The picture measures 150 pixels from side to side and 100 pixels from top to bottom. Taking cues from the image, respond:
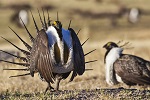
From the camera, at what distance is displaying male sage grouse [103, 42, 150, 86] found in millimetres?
8852

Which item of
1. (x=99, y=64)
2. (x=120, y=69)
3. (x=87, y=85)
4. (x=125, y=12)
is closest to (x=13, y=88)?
(x=87, y=85)

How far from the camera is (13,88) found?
8.21 m

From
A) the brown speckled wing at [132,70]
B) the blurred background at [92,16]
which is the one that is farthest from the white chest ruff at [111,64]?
the blurred background at [92,16]

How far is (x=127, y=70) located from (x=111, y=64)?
324 mm

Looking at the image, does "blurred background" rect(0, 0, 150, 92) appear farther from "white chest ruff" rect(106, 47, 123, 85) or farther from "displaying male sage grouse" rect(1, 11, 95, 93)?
"displaying male sage grouse" rect(1, 11, 95, 93)

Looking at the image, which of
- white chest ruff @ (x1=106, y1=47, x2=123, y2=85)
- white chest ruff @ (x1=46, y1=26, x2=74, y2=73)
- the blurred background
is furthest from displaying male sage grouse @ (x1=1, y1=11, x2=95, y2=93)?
the blurred background

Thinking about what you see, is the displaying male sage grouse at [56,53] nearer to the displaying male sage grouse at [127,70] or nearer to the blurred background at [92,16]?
the displaying male sage grouse at [127,70]

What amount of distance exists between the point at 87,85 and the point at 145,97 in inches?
94.6

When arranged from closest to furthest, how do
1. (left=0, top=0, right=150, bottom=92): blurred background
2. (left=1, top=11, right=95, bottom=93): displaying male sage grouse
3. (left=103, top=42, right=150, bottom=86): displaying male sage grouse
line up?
(left=1, top=11, right=95, bottom=93): displaying male sage grouse < (left=103, top=42, right=150, bottom=86): displaying male sage grouse < (left=0, top=0, right=150, bottom=92): blurred background

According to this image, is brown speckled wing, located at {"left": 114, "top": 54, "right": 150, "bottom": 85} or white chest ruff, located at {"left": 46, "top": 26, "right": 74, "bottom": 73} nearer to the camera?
white chest ruff, located at {"left": 46, "top": 26, "right": 74, "bottom": 73}

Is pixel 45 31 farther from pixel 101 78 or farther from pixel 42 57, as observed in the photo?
pixel 101 78

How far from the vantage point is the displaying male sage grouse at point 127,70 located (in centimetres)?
885

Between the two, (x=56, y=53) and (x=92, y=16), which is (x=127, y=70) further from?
(x=92, y=16)

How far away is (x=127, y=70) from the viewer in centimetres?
894
